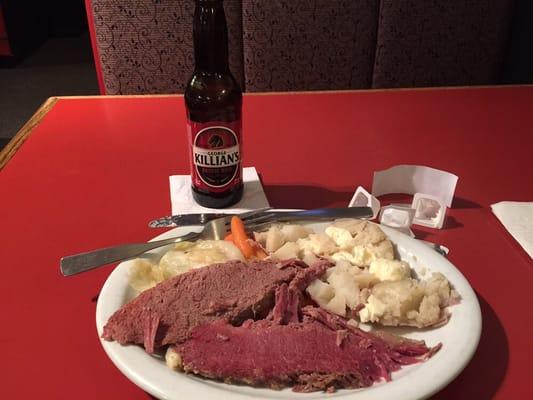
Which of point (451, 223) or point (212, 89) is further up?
point (212, 89)

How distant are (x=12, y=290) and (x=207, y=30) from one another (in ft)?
1.66

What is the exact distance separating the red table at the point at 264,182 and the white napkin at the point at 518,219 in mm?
17

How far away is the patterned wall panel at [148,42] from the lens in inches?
72.2

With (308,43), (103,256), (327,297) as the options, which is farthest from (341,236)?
(308,43)

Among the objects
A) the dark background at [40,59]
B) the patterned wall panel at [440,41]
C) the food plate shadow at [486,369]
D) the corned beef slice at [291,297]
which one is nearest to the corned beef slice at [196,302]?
the corned beef slice at [291,297]

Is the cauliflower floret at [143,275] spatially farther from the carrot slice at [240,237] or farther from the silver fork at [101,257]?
the carrot slice at [240,237]

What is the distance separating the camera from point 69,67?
4.11 metres

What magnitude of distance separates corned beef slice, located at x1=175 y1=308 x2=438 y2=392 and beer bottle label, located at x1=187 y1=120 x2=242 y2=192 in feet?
1.16

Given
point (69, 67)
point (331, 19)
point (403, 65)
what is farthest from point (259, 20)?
point (69, 67)

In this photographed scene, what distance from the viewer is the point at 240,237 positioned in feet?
2.89

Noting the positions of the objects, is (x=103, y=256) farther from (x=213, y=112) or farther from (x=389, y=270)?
(x=389, y=270)

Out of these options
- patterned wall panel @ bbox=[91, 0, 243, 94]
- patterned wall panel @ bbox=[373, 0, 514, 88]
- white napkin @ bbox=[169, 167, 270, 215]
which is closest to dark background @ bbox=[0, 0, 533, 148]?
patterned wall panel @ bbox=[91, 0, 243, 94]

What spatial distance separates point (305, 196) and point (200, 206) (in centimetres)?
21

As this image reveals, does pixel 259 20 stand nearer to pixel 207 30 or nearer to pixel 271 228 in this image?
pixel 207 30
